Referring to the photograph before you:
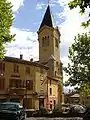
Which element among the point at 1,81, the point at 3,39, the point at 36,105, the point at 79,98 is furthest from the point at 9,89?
the point at 79,98

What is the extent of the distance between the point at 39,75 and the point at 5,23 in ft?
165

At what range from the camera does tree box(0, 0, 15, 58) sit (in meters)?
22.5

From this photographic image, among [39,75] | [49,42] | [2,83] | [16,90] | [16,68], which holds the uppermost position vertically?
[49,42]

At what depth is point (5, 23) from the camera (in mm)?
22688

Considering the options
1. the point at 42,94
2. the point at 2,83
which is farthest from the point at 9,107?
the point at 42,94

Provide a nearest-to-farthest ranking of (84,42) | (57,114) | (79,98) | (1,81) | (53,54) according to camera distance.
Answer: (57,114) → (84,42) → (1,81) → (53,54) → (79,98)

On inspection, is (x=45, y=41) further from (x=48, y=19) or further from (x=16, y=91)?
(x=16, y=91)

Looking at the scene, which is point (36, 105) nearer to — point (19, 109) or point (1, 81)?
point (1, 81)

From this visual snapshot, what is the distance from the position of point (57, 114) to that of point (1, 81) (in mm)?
21193

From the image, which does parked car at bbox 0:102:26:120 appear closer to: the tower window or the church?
the church

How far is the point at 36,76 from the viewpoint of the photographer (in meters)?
70.9

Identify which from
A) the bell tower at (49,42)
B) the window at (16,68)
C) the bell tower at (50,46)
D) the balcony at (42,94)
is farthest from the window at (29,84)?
the bell tower at (49,42)

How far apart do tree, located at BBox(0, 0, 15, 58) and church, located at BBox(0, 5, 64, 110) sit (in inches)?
1510

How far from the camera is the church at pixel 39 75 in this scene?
6362 centimetres
